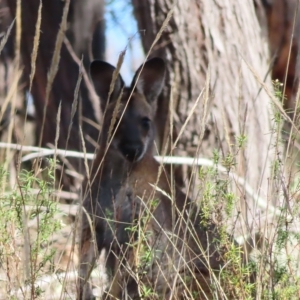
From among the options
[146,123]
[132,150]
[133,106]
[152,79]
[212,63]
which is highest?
[212,63]

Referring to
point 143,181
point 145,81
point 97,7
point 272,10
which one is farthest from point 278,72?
point 143,181

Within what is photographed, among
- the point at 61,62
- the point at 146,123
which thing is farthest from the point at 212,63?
the point at 61,62

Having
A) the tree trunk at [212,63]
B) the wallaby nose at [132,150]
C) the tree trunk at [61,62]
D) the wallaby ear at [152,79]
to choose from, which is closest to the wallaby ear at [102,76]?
the wallaby ear at [152,79]

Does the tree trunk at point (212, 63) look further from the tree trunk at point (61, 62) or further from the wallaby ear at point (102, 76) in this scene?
the tree trunk at point (61, 62)

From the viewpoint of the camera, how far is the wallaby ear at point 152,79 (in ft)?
15.6

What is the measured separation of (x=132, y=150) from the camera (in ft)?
14.7

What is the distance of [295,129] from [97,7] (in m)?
5.12

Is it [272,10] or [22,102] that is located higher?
[272,10]

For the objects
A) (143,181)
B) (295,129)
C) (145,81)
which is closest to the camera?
(295,129)

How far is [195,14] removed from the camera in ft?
16.8

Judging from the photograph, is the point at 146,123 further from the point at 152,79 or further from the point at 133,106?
the point at 152,79

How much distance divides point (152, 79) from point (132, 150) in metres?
0.68

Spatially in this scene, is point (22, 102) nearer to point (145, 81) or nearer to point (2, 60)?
point (2, 60)

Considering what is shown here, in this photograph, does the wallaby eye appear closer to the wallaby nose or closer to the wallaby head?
the wallaby head
